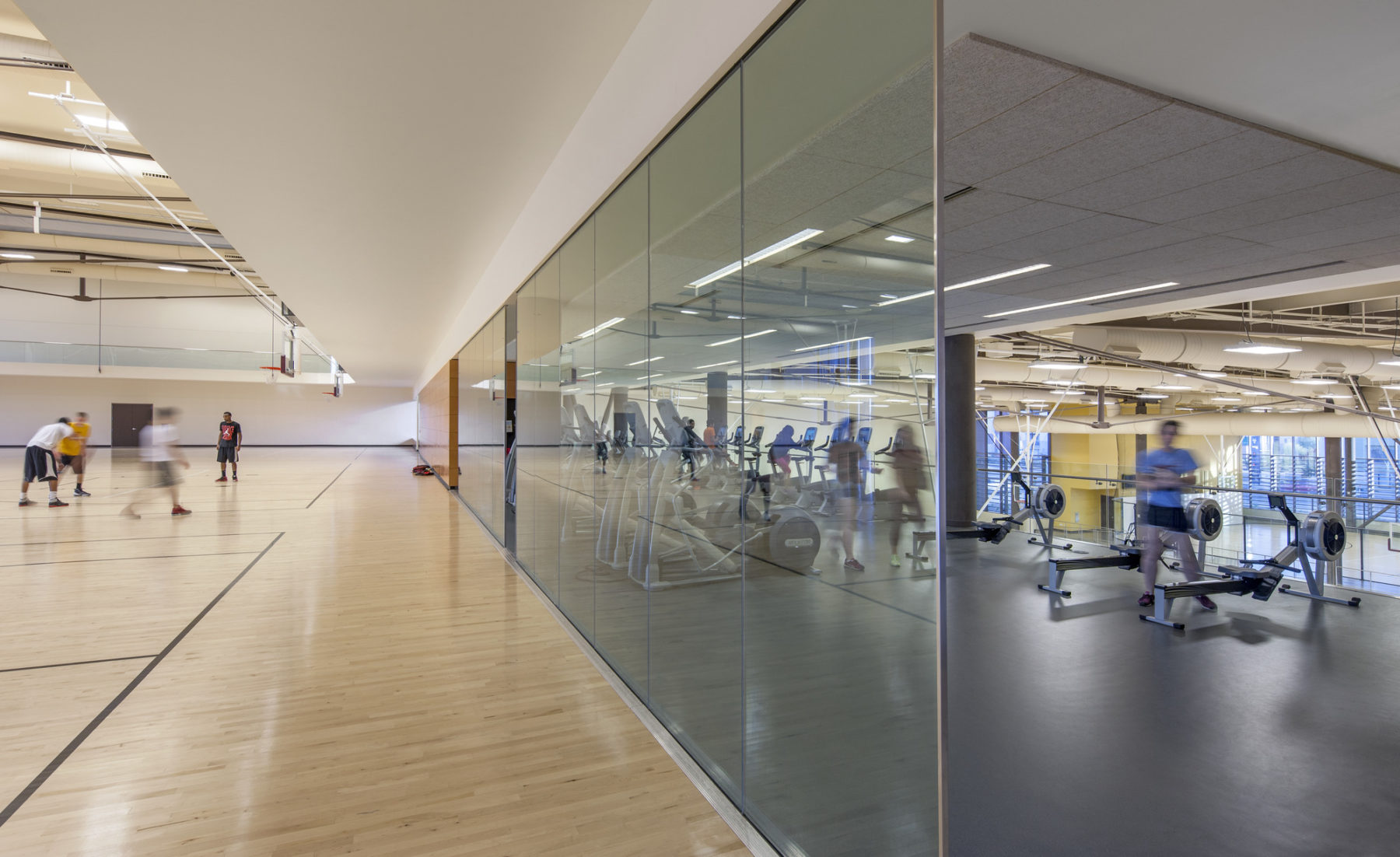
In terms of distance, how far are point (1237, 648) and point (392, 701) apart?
5272 mm

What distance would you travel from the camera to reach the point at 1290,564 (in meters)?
6.18

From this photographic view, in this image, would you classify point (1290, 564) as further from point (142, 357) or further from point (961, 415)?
point (142, 357)

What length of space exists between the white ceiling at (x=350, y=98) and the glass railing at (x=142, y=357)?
21.5m

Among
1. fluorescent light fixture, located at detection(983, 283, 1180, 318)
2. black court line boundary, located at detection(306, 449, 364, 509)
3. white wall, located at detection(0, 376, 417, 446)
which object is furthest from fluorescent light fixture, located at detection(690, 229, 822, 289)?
white wall, located at detection(0, 376, 417, 446)

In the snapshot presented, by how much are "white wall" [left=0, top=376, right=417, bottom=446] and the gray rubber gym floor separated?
2923cm

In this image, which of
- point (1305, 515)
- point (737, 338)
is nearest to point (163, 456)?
point (737, 338)

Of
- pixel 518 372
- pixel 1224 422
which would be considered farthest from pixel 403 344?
pixel 1224 422

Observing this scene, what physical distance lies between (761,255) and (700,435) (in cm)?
78

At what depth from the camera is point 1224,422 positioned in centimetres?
1817

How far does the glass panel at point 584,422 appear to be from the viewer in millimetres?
3678

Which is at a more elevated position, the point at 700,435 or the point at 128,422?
the point at 128,422

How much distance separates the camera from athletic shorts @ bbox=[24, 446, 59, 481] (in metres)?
9.89

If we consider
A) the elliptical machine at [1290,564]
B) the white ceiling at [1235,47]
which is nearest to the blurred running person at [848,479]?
the white ceiling at [1235,47]

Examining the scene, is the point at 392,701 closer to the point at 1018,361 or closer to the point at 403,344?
the point at 403,344
